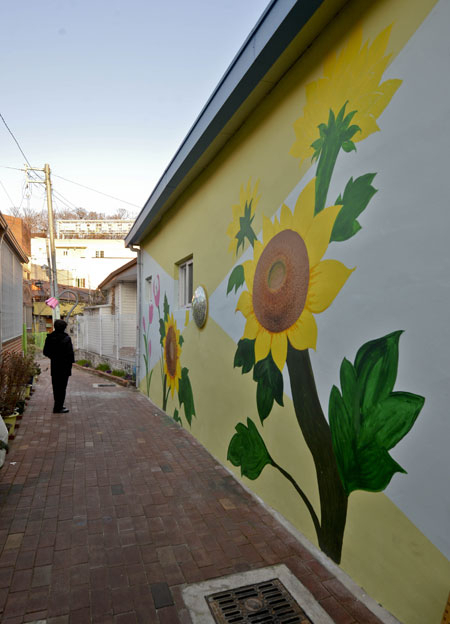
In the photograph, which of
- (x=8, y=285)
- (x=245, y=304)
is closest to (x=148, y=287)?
(x=8, y=285)

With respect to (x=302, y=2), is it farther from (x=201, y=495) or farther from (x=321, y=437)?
(x=201, y=495)

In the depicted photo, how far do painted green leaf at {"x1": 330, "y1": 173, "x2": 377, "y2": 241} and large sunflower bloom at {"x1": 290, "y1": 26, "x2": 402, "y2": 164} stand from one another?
0.95 ft

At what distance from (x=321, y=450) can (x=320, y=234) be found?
5.21ft

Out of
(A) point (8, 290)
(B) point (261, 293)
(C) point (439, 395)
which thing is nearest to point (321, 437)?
(C) point (439, 395)

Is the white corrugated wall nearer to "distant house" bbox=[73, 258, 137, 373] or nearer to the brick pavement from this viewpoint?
"distant house" bbox=[73, 258, 137, 373]

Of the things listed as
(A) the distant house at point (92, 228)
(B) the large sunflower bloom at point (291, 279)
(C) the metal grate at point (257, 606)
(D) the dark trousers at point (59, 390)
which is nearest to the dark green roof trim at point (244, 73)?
(B) the large sunflower bloom at point (291, 279)

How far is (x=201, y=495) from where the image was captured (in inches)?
142

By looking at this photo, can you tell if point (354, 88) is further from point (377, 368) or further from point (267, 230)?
point (377, 368)

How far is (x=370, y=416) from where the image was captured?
2.22 m

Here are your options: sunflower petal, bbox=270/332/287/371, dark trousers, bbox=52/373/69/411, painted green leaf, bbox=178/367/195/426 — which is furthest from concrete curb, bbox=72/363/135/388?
sunflower petal, bbox=270/332/287/371

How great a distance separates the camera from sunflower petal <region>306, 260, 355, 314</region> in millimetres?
2498

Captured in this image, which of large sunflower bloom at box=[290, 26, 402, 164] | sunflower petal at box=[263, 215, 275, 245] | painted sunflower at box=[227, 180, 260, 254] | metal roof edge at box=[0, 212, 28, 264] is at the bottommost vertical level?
sunflower petal at box=[263, 215, 275, 245]

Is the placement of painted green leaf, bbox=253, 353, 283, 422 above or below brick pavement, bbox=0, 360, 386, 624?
above

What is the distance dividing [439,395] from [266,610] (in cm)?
162
